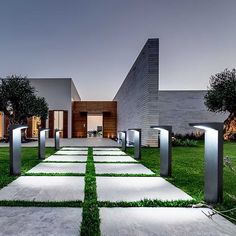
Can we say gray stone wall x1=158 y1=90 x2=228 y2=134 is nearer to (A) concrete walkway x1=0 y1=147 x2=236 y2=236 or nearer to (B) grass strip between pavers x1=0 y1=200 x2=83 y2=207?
(A) concrete walkway x1=0 y1=147 x2=236 y2=236

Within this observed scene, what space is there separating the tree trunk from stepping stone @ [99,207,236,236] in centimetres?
1716

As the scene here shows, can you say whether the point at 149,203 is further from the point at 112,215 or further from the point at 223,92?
the point at 223,92

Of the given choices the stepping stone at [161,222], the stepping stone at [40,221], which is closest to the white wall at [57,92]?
the stepping stone at [40,221]

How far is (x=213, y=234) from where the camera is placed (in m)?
2.22

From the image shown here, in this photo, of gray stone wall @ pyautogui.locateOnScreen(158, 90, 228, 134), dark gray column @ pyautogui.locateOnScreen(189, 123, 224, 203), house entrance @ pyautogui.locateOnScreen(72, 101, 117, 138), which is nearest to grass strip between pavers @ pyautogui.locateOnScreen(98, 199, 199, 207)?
dark gray column @ pyautogui.locateOnScreen(189, 123, 224, 203)

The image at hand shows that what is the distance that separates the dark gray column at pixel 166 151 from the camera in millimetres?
5078

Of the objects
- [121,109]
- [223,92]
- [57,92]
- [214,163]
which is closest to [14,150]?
[214,163]

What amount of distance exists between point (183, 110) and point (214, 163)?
19.8 m

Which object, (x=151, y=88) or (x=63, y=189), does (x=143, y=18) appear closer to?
(x=151, y=88)

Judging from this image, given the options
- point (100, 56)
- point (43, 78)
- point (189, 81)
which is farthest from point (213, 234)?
point (43, 78)

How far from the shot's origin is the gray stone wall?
22.3 metres

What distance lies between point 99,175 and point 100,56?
15.7 m

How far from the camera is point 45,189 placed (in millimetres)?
3789

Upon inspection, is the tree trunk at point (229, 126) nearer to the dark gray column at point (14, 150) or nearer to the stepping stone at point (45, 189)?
the dark gray column at point (14, 150)
